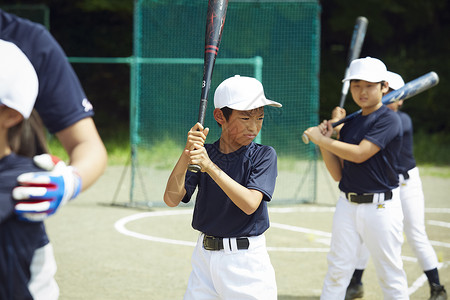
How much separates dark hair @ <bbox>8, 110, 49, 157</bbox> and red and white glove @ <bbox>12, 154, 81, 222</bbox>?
0.42 ft

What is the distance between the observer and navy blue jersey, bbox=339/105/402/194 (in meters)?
4.77

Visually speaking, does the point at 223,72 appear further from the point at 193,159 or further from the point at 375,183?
the point at 193,159

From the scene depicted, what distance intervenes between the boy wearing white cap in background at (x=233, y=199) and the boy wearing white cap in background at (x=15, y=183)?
49.1 inches

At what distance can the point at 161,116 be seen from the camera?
40.7ft

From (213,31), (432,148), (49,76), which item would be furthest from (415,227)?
(432,148)

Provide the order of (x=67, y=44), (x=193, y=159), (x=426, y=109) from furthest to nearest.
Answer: (x=67, y=44) → (x=426, y=109) → (x=193, y=159)

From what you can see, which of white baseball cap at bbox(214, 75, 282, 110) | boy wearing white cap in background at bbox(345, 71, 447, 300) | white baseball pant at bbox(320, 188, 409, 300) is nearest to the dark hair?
white baseball cap at bbox(214, 75, 282, 110)

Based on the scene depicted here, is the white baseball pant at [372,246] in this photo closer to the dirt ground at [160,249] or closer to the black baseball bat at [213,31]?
the dirt ground at [160,249]

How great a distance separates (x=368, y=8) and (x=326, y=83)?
308 centimetres

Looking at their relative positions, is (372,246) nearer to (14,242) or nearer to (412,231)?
(412,231)

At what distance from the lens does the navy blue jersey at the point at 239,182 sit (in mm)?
3533

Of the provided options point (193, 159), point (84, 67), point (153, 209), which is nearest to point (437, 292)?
point (193, 159)

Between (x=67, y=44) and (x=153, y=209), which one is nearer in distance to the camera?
(x=153, y=209)

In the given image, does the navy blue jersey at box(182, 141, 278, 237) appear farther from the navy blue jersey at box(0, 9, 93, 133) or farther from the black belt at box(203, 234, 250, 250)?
the navy blue jersey at box(0, 9, 93, 133)
